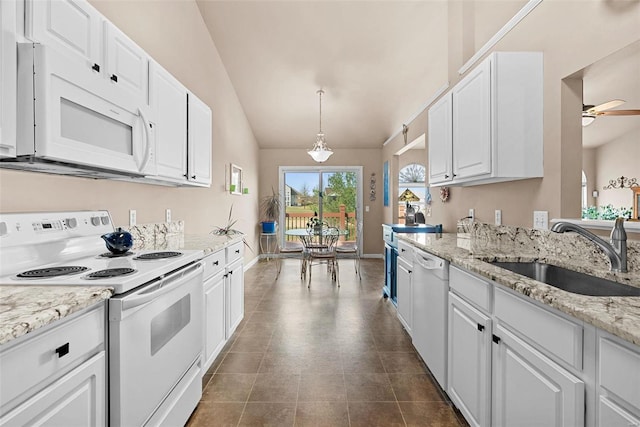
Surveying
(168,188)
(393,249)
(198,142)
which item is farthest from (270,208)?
(198,142)

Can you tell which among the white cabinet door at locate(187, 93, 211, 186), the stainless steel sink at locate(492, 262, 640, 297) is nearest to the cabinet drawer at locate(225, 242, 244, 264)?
the white cabinet door at locate(187, 93, 211, 186)

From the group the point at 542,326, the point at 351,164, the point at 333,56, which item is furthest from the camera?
the point at 351,164

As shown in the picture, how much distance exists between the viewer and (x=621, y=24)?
1.46 metres

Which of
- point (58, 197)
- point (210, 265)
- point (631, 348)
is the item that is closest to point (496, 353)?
point (631, 348)

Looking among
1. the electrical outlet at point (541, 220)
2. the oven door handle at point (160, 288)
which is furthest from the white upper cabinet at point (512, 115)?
the oven door handle at point (160, 288)

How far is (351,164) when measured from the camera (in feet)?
23.7

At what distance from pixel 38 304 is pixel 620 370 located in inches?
62.0

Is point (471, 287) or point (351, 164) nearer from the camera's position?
point (471, 287)

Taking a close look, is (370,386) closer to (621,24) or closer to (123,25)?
(621,24)

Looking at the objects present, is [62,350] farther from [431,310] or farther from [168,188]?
[168,188]

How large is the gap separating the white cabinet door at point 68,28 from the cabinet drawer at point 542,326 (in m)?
2.09

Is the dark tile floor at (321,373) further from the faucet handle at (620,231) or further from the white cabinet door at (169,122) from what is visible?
the white cabinet door at (169,122)

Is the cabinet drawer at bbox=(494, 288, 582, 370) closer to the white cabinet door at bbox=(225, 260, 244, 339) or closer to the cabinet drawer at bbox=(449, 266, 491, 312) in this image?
the cabinet drawer at bbox=(449, 266, 491, 312)

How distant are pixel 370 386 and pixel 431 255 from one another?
98 centimetres
